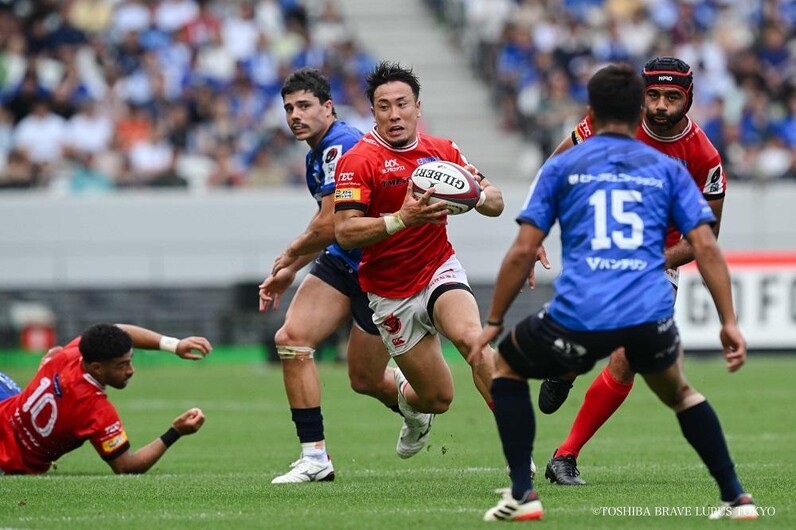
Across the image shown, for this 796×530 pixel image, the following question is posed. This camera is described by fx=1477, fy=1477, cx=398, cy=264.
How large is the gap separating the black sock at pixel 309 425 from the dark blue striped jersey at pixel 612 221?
117 inches

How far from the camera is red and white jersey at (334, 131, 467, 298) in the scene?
8492 millimetres

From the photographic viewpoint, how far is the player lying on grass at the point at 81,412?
31.0 feet

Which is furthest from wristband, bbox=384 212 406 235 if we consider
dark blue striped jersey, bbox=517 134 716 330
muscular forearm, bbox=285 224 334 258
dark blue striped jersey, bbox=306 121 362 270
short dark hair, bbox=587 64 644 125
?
short dark hair, bbox=587 64 644 125

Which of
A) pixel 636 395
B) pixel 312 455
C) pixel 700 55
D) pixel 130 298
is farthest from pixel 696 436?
pixel 700 55

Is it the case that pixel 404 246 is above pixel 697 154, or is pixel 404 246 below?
below

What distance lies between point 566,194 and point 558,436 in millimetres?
6019

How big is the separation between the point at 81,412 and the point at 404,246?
2.40 m

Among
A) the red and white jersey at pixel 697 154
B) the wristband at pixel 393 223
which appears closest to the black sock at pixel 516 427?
the wristband at pixel 393 223

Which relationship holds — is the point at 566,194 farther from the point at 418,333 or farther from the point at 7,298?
the point at 7,298

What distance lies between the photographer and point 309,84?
9406mm

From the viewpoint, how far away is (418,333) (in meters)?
8.88

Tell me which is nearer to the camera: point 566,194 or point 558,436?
point 566,194

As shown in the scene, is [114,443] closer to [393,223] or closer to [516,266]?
[393,223]

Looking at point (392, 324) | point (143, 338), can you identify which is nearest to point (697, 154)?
point (392, 324)
